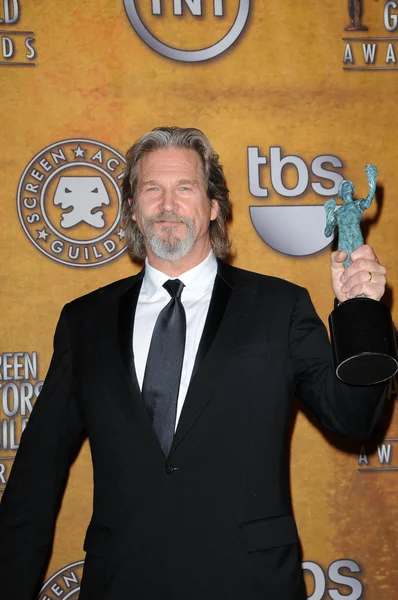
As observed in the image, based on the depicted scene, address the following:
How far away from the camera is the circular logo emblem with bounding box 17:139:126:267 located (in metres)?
2.64

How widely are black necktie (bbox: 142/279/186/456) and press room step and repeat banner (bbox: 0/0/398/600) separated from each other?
71 centimetres

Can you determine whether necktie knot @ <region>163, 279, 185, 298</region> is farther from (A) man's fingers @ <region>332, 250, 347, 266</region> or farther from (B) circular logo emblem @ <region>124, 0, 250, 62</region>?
(B) circular logo emblem @ <region>124, 0, 250, 62</region>

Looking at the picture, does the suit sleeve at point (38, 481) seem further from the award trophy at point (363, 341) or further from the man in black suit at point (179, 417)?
the award trophy at point (363, 341)

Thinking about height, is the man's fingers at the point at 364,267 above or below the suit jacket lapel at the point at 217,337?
above

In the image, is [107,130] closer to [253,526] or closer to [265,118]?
[265,118]

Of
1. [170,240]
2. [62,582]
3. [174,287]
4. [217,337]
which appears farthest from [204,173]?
[62,582]

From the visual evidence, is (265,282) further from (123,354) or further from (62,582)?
(62,582)

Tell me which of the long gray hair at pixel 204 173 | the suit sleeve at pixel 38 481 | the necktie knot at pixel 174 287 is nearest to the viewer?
the suit sleeve at pixel 38 481

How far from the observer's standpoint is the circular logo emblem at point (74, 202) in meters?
2.64

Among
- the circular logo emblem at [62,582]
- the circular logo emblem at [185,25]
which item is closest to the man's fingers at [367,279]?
the circular logo emblem at [185,25]

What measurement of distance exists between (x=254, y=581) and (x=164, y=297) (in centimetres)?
75

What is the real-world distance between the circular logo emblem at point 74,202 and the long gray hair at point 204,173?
217 millimetres

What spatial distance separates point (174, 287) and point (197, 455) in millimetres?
462

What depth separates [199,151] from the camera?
88.9 inches
